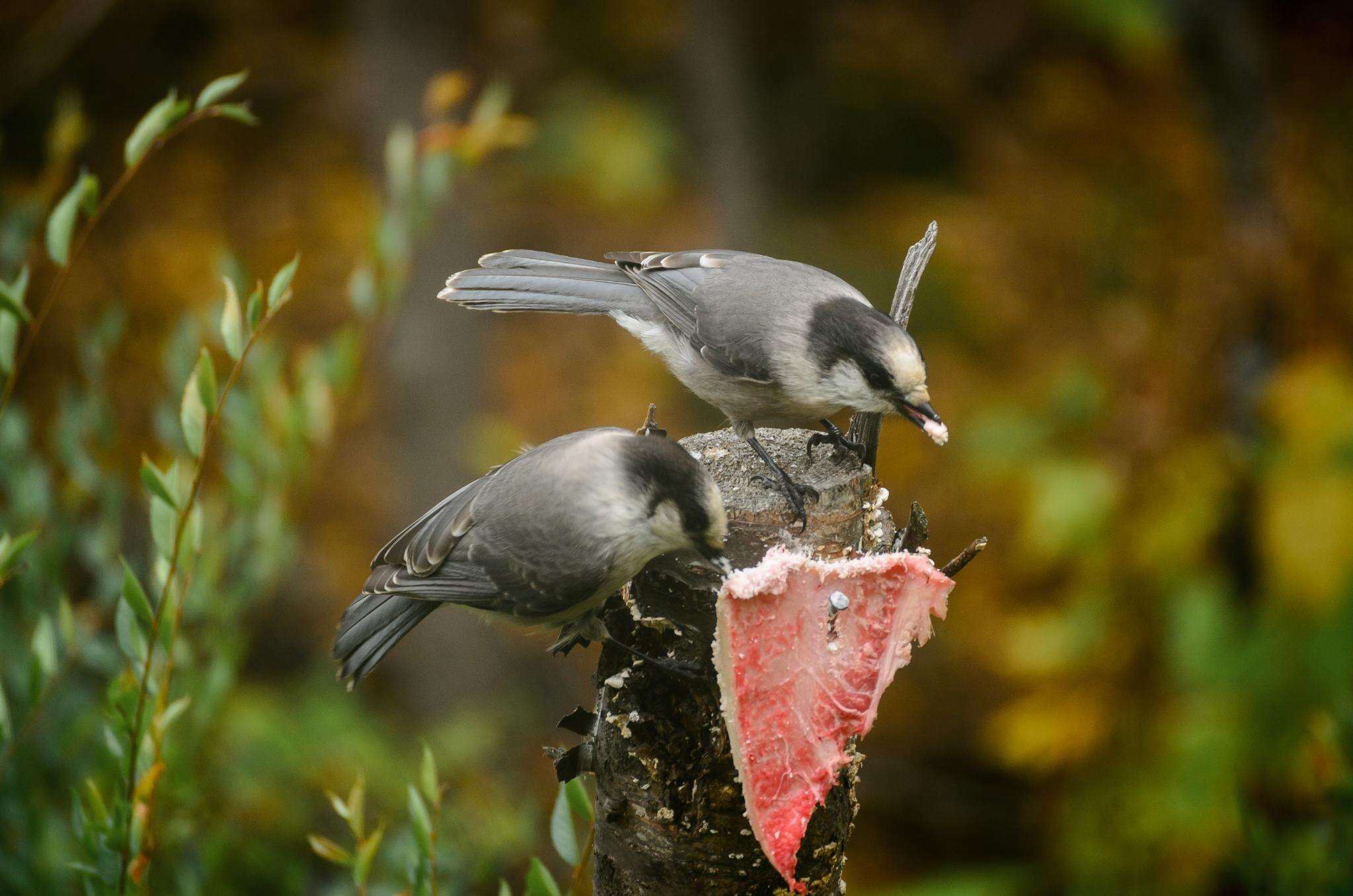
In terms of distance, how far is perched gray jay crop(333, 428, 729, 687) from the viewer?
1.31 m

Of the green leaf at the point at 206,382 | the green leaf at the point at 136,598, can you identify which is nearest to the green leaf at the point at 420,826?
the green leaf at the point at 136,598

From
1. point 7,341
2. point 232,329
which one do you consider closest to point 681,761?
point 232,329

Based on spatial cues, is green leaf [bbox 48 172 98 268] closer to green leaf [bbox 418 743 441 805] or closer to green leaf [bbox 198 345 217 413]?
green leaf [bbox 198 345 217 413]

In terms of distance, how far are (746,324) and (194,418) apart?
3.70ft

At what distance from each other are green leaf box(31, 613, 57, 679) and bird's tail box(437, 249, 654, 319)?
0.71 metres

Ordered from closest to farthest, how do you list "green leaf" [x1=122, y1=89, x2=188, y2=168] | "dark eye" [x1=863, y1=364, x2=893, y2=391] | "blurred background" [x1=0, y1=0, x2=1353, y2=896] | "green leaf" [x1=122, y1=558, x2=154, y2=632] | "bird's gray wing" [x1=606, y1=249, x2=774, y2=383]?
"green leaf" [x1=122, y1=558, x2=154, y2=632] < "green leaf" [x1=122, y1=89, x2=188, y2=168] < "dark eye" [x1=863, y1=364, x2=893, y2=391] < "bird's gray wing" [x1=606, y1=249, x2=774, y2=383] < "blurred background" [x1=0, y1=0, x2=1353, y2=896]

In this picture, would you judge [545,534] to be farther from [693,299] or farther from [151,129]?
[693,299]

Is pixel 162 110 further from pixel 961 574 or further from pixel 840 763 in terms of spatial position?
pixel 961 574

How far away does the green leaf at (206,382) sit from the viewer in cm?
119

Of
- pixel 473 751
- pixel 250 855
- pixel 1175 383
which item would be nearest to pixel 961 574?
pixel 1175 383

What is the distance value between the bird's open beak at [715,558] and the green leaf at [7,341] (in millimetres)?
830

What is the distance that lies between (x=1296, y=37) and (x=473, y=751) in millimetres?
5446

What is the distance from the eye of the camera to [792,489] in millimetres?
1407

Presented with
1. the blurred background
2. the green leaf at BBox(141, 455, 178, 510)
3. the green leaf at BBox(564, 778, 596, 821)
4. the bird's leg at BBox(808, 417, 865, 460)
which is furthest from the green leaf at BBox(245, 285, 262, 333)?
the bird's leg at BBox(808, 417, 865, 460)
